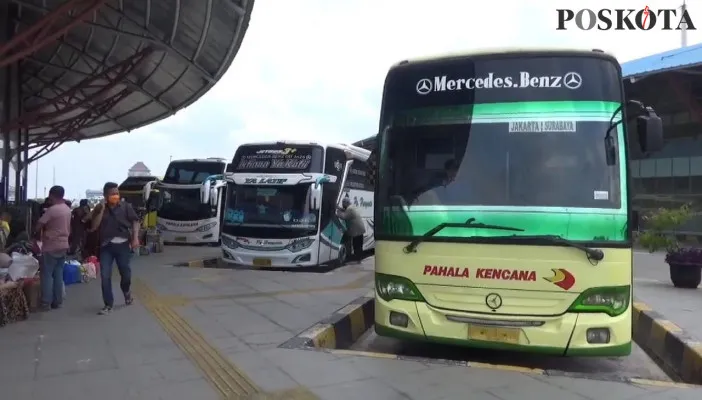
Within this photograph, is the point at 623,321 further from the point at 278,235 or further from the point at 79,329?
the point at 278,235

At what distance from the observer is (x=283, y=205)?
46.9 ft

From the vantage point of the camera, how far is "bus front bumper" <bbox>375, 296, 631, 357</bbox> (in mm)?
5383

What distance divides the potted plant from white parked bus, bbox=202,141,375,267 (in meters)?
6.79

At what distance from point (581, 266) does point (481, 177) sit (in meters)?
1.17

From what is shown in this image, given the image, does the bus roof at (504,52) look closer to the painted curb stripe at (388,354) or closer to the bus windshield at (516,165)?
the bus windshield at (516,165)

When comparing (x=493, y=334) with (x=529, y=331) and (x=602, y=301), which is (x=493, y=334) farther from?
(x=602, y=301)

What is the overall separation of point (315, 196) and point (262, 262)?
6.49 ft

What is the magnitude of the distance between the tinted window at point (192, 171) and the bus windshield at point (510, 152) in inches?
632

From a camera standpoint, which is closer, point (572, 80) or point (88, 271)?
point (572, 80)

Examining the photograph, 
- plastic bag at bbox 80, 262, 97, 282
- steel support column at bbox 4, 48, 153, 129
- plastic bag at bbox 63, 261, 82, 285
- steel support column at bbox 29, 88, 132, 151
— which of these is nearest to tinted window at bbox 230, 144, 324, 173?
plastic bag at bbox 80, 262, 97, 282

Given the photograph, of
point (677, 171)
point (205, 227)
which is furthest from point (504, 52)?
point (677, 171)

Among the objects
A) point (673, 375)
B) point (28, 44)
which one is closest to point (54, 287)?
point (673, 375)

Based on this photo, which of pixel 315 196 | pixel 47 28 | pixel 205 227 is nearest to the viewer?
pixel 315 196

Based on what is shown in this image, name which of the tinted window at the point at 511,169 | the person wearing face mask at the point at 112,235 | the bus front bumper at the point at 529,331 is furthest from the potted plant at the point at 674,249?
the person wearing face mask at the point at 112,235
